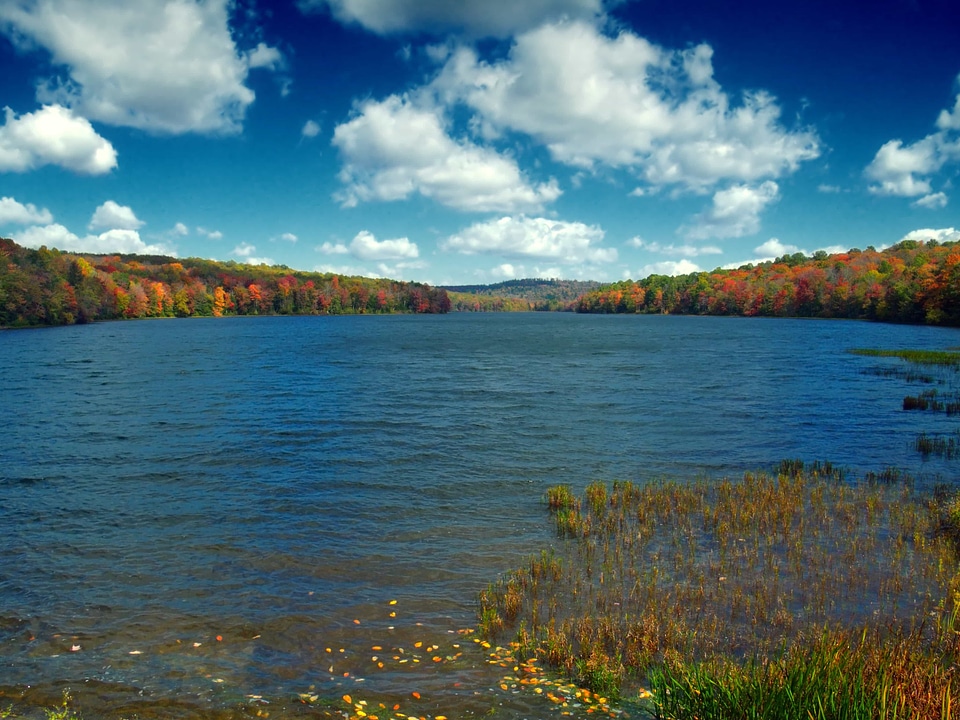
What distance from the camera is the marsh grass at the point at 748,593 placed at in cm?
866

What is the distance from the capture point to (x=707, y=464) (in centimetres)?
2725

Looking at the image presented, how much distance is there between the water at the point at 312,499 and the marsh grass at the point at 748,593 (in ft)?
5.52

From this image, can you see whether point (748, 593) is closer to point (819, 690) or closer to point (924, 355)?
point (819, 690)

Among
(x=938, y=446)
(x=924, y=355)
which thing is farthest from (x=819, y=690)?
(x=924, y=355)

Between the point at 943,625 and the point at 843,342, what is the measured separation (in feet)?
331

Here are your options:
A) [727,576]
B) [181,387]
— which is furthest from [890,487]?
[181,387]

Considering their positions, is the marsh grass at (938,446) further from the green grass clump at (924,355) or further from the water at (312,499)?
the green grass clump at (924,355)

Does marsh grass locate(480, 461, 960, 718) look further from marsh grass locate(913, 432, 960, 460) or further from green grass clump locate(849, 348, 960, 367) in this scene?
green grass clump locate(849, 348, 960, 367)

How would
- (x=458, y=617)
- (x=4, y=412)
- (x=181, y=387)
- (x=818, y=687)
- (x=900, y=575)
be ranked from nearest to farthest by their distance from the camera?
1. (x=818, y=687)
2. (x=458, y=617)
3. (x=900, y=575)
4. (x=4, y=412)
5. (x=181, y=387)

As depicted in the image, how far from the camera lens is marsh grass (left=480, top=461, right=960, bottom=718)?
866 centimetres

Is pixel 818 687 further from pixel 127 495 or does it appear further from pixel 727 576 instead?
pixel 127 495

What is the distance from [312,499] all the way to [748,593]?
49.7ft

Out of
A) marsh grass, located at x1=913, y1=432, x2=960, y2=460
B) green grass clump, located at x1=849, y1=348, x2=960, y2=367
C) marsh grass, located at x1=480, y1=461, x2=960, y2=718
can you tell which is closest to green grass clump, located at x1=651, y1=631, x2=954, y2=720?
marsh grass, located at x1=480, y1=461, x2=960, y2=718

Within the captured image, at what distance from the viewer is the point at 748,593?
14.6 meters
